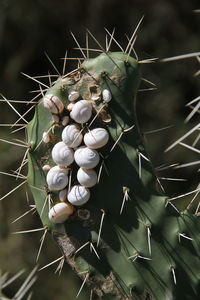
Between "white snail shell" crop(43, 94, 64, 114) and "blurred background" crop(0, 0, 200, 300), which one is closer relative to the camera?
"white snail shell" crop(43, 94, 64, 114)

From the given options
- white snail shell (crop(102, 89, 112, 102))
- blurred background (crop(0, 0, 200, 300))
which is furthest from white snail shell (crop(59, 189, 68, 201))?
blurred background (crop(0, 0, 200, 300))

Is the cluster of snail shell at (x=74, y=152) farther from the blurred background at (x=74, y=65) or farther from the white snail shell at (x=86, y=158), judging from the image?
the blurred background at (x=74, y=65)

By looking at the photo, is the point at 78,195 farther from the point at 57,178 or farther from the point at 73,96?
the point at 73,96

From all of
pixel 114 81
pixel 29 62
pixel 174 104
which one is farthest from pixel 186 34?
pixel 114 81

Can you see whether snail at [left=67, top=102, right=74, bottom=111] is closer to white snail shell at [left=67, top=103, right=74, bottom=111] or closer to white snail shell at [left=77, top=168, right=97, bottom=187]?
white snail shell at [left=67, top=103, right=74, bottom=111]

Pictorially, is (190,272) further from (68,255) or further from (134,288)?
(68,255)
